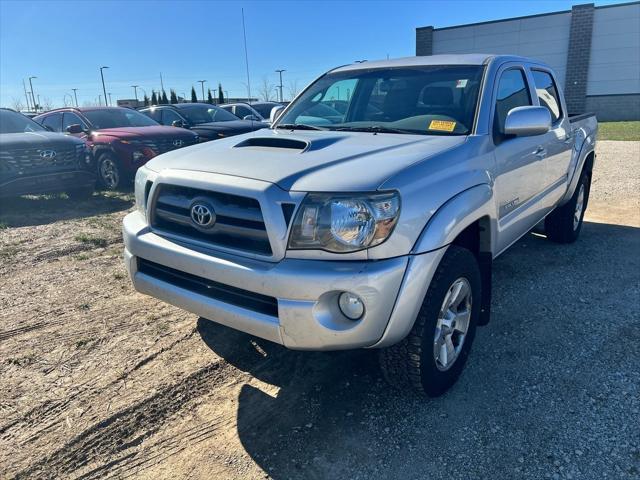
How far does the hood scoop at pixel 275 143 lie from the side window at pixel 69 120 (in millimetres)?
7995

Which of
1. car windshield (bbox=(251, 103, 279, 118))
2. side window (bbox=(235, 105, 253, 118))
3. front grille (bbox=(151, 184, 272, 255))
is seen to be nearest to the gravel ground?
front grille (bbox=(151, 184, 272, 255))

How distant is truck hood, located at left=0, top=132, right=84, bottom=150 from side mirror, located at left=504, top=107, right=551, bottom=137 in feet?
23.1

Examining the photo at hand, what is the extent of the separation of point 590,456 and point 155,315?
298cm

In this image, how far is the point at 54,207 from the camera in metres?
7.90

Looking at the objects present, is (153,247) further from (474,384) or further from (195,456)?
(474,384)

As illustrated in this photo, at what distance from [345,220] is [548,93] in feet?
11.4

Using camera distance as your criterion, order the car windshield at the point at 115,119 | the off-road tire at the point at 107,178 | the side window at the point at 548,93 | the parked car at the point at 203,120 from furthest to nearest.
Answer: the parked car at the point at 203,120 → the car windshield at the point at 115,119 → the off-road tire at the point at 107,178 → the side window at the point at 548,93

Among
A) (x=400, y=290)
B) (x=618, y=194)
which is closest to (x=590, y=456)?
(x=400, y=290)

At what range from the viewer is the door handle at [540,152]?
154 inches

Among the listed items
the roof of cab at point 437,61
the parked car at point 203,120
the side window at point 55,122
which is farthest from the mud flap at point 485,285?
the side window at point 55,122

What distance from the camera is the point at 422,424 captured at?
2596 mm

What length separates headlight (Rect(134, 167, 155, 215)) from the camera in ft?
9.83

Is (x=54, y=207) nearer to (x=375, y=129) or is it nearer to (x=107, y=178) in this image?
(x=107, y=178)

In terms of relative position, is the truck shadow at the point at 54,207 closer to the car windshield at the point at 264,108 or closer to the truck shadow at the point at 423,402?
the truck shadow at the point at 423,402
